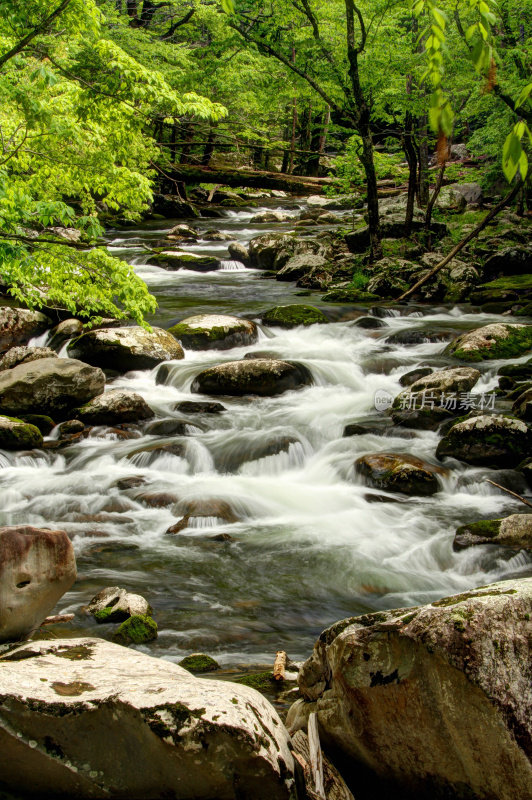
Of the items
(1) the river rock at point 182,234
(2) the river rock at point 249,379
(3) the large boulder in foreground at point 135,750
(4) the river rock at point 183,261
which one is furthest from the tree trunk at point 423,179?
(3) the large boulder in foreground at point 135,750

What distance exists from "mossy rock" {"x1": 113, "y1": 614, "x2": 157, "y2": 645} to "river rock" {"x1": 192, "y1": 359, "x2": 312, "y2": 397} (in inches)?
271

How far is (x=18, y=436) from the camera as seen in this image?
9305 mm

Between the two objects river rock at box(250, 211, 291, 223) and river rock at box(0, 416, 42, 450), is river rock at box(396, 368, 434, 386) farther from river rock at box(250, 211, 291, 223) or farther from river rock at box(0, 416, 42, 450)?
river rock at box(250, 211, 291, 223)

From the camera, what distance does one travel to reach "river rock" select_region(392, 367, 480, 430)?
31.0ft

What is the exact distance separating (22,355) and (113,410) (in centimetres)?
302

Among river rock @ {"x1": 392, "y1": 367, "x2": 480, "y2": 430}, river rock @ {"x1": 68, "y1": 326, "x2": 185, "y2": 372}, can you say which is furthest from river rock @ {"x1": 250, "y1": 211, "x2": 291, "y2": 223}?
river rock @ {"x1": 392, "y1": 367, "x2": 480, "y2": 430}

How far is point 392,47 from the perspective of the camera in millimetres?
15828

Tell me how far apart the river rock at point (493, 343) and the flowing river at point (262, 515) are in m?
0.47

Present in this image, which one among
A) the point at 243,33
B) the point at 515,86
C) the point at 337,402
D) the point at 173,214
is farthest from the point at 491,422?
the point at 173,214

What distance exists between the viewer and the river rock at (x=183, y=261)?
806 inches

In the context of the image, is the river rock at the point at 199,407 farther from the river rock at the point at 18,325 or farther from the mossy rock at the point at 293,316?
the river rock at the point at 18,325

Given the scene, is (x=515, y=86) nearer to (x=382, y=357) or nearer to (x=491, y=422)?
(x=382, y=357)

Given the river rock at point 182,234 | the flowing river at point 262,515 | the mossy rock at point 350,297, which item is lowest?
the flowing river at point 262,515

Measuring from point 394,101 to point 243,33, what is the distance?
Result: 14.2ft
